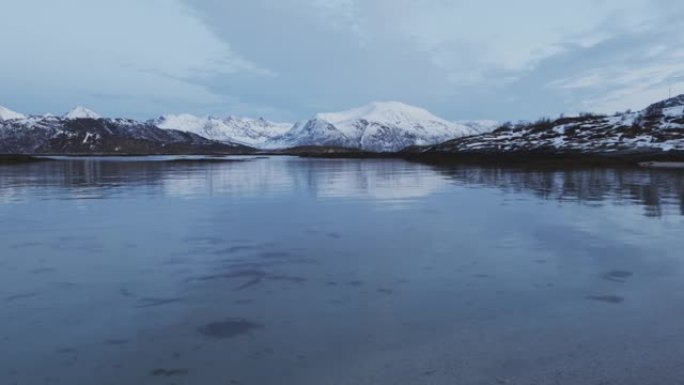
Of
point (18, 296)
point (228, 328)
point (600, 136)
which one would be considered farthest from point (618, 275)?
point (600, 136)

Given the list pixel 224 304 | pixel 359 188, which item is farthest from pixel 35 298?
pixel 359 188

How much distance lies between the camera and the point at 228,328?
24.7 ft

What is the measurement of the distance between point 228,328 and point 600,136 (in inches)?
3235

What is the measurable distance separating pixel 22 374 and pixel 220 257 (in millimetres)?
6301

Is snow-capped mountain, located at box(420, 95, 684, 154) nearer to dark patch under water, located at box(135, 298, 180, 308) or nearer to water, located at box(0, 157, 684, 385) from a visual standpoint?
water, located at box(0, 157, 684, 385)

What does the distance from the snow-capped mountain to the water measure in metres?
54.8

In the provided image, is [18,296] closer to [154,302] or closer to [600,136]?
[154,302]

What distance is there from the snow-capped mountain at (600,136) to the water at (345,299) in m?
54.8

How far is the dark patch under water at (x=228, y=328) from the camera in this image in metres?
7.31

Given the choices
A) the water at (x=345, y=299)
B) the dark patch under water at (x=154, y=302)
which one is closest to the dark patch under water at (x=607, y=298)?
the water at (x=345, y=299)

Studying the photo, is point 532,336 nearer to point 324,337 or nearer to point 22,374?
point 324,337

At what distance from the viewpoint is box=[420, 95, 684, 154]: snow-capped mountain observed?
6806 cm

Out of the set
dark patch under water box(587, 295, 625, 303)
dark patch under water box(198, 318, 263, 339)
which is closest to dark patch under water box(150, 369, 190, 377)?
dark patch under water box(198, 318, 263, 339)

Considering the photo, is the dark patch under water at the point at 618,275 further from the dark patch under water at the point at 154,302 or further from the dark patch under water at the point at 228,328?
the dark patch under water at the point at 154,302
